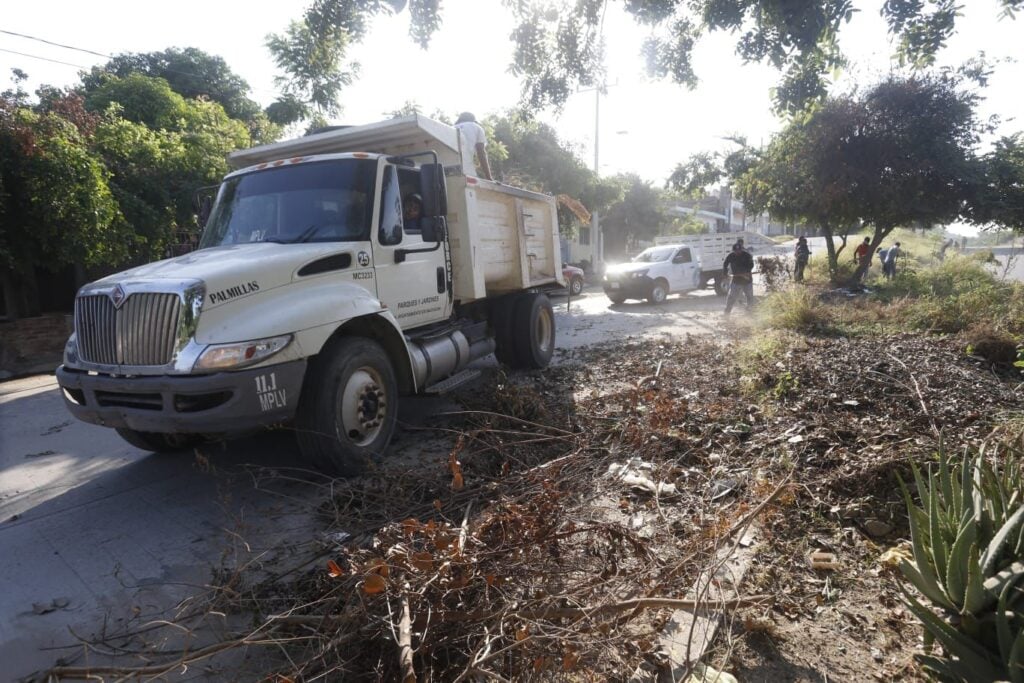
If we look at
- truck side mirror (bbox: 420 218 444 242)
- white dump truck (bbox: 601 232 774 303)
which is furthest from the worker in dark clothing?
truck side mirror (bbox: 420 218 444 242)

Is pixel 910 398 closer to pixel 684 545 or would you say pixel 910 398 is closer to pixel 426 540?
pixel 684 545

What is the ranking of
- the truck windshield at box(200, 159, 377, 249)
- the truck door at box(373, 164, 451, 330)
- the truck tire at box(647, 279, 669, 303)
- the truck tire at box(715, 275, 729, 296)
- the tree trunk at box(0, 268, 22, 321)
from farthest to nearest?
the truck tire at box(715, 275, 729, 296)
the truck tire at box(647, 279, 669, 303)
the tree trunk at box(0, 268, 22, 321)
the truck door at box(373, 164, 451, 330)
the truck windshield at box(200, 159, 377, 249)

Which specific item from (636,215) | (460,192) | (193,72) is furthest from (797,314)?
(636,215)

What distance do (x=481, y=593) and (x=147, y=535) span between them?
2537 millimetres

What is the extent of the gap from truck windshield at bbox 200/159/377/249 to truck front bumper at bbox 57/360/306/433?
4.69ft

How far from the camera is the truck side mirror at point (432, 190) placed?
5.05m

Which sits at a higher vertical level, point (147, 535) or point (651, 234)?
point (651, 234)

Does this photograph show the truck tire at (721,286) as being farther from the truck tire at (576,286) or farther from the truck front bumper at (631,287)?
the truck tire at (576,286)

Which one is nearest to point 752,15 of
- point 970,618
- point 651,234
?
point 970,618

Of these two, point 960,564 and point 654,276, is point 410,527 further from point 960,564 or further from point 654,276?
point 654,276

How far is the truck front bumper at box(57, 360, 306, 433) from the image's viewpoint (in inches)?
137

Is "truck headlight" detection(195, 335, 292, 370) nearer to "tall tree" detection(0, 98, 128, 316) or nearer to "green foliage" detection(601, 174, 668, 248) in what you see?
"tall tree" detection(0, 98, 128, 316)

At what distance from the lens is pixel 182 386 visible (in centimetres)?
343

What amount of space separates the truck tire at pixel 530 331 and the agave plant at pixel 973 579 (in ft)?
18.3
